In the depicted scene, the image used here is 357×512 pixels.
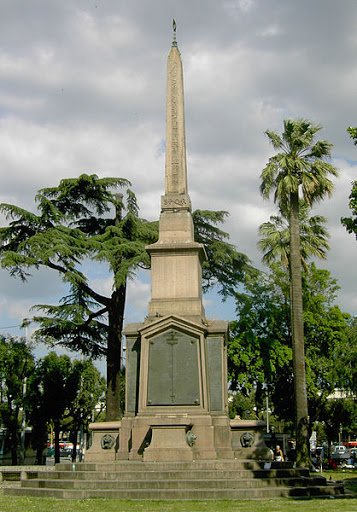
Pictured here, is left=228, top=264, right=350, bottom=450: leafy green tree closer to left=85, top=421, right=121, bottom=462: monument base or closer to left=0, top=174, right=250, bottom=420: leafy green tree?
left=0, top=174, right=250, bottom=420: leafy green tree

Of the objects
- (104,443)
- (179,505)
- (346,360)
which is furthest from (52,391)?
(179,505)

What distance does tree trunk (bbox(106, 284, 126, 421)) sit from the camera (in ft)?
97.8

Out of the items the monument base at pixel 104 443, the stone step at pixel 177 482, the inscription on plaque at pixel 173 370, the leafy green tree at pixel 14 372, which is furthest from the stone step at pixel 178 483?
the leafy green tree at pixel 14 372

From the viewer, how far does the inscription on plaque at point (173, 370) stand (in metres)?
17.5

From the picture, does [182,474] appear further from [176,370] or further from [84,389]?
[84,389]

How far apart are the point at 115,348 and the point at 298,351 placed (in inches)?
351

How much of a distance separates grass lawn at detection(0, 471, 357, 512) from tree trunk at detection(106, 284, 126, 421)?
15980mm

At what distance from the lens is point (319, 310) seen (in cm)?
3603

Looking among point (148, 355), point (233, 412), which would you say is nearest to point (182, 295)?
point (148, 355)

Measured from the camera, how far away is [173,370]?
17641 millimetres

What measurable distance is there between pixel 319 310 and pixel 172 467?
21.8 metres

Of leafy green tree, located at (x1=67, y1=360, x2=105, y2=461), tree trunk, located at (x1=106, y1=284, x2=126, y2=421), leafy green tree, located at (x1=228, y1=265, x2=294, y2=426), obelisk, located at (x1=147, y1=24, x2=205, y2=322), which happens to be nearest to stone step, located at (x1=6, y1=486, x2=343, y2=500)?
obelisk, located at (x1=147, y1=24, x2=205, y2=322)

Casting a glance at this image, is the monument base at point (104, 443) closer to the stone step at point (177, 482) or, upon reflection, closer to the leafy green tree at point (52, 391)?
the stone step at point (177, 482)

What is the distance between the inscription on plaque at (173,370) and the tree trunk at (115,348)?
39.4ft
